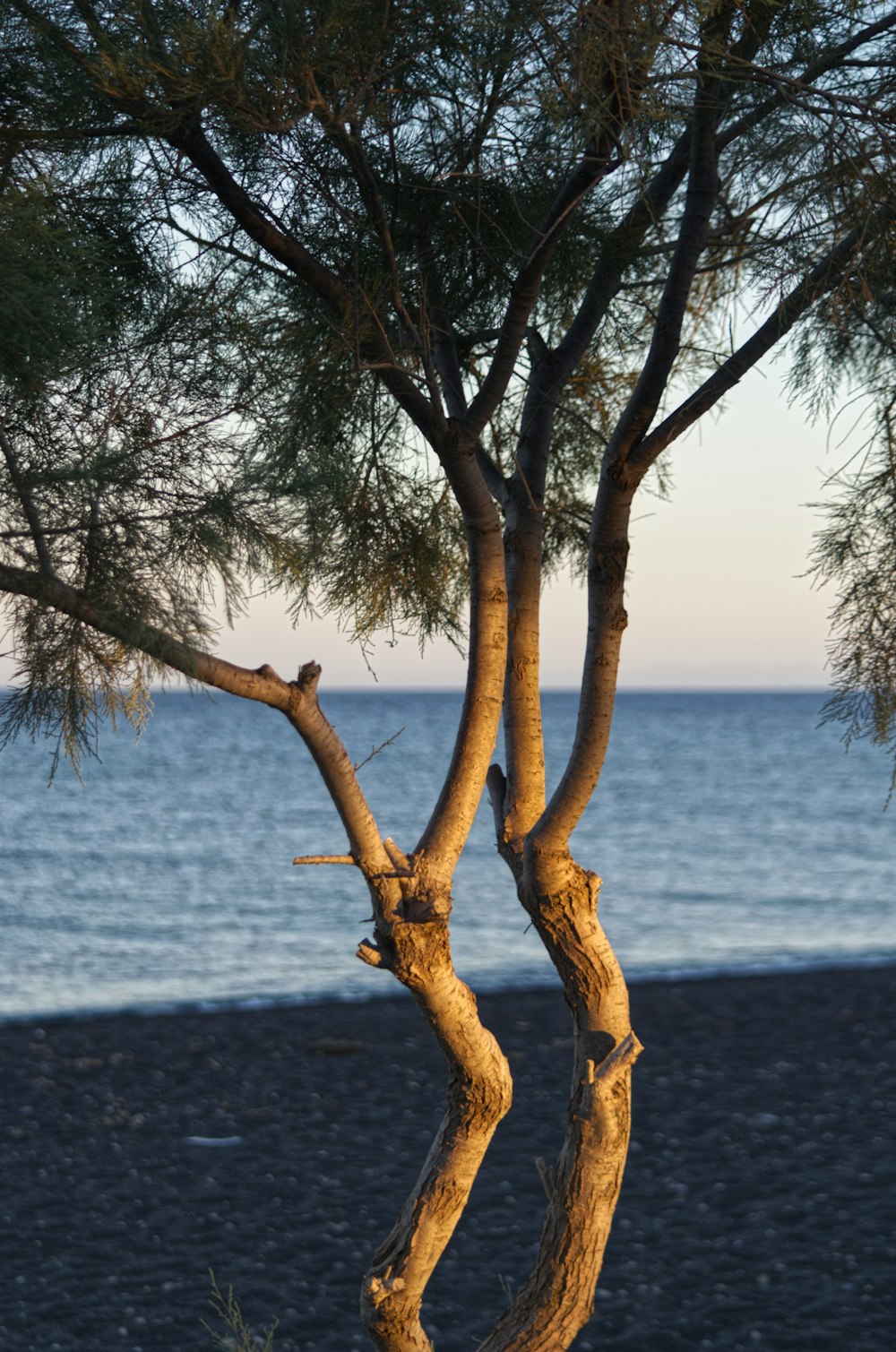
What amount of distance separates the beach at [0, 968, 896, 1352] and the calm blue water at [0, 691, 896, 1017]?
1.43 meters

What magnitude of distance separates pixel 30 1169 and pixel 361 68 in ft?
19.1

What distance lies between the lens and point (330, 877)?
18.1m

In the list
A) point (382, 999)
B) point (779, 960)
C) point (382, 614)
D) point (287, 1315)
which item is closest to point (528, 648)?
point (382, 614)

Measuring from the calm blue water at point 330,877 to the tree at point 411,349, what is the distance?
103 centimetres

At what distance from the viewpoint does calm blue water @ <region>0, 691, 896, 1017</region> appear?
12.3 m

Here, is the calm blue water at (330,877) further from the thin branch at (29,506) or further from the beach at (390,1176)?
the thin branch at (29,506)

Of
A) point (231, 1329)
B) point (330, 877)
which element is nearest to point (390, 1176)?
point (231, 1329)

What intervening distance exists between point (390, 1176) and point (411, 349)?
4600 mm

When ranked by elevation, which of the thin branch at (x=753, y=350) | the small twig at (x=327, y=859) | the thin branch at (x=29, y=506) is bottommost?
the small twig at (x=327, y=859)

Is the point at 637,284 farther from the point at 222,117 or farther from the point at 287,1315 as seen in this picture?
the point at 287,1315

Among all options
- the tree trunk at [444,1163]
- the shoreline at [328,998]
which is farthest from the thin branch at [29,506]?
the shoreline at [328,998]

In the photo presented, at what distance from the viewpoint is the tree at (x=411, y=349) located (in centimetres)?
255

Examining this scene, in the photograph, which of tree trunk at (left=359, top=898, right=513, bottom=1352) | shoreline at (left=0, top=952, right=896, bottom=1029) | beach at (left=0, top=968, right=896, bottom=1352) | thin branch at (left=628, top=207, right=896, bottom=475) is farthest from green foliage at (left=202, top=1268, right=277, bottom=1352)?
shoreline at (left=0, top=952, right=896, bottom=1029)

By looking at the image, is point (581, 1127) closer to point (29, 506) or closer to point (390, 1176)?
point (29, 506)
